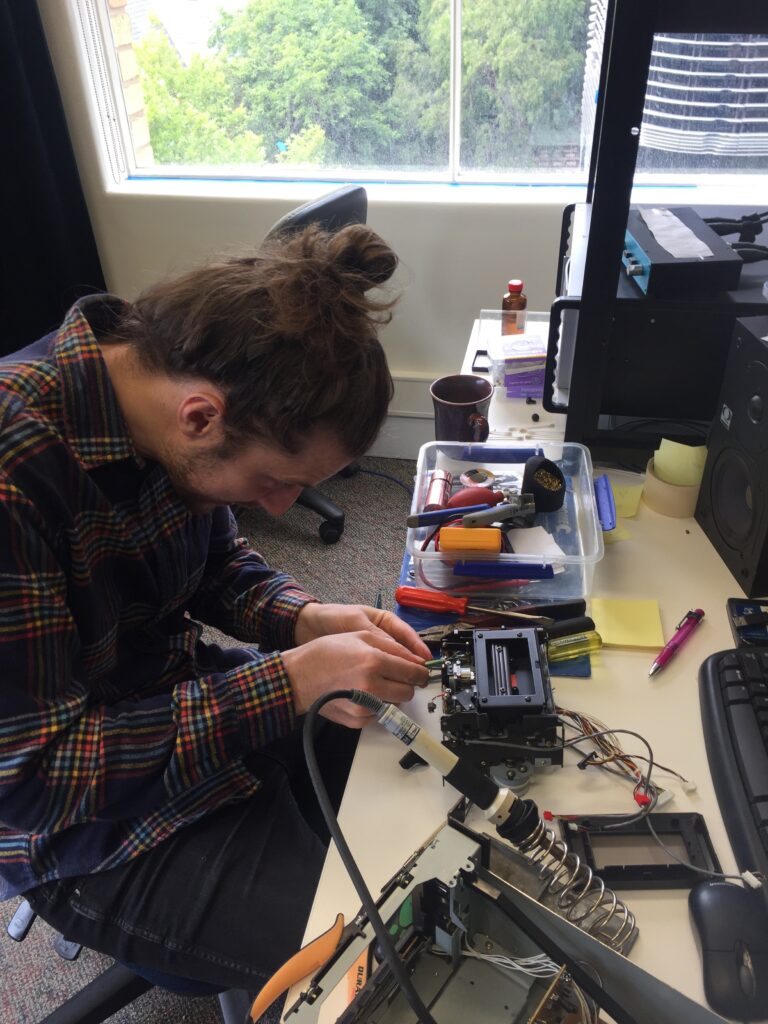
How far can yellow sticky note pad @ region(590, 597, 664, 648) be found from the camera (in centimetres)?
88

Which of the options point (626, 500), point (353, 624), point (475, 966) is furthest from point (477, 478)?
point (475, 966)

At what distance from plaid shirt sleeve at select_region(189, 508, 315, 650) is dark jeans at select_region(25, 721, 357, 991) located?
225mm

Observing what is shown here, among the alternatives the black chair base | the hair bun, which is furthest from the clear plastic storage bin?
the black chair base

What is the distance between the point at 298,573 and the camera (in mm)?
2109

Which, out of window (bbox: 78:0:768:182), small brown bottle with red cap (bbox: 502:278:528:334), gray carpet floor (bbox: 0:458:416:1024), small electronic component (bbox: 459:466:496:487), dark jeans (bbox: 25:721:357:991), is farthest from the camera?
window (bbox: 78:0:768:182)

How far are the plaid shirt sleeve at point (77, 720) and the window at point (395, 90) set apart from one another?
72.5 inches

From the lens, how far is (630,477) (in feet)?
3.91

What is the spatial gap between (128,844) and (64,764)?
6.0 inches

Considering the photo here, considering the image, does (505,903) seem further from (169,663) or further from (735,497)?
(735,497)

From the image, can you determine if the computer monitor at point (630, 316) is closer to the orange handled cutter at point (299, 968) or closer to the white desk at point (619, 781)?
the white desk at point (619, 781)

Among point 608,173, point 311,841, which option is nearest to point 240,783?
point 311,841

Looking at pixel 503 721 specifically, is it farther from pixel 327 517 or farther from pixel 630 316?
pixel 327 517

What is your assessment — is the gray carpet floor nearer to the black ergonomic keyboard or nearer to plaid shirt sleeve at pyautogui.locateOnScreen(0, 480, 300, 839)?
plaid shirt sleeve at pyautogui.locateOnScreen(0, 480, 300, 839)

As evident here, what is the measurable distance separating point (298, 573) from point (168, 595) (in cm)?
122
